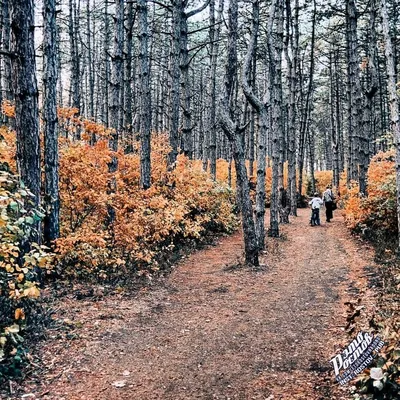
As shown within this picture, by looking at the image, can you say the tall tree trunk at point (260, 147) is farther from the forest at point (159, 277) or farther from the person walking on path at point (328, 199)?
the person walking on path at point (328, 199)

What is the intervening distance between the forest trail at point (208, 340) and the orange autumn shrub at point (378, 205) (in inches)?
123

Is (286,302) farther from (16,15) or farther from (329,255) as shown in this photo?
(16,15)

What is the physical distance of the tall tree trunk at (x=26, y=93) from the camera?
636cm

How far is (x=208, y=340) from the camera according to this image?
19.9 ft

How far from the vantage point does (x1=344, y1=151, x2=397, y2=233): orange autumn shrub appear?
12172 millimetres

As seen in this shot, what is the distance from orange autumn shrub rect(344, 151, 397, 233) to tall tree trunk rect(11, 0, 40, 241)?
30.4ft

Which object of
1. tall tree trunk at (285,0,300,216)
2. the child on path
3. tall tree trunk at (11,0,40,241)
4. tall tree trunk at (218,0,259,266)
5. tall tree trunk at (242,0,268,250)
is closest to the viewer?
tall tree trunk at (11,0,40,241)

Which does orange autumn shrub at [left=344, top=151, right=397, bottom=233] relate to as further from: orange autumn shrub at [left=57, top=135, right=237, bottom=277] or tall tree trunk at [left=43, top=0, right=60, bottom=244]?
tall tree trunk at [left=43, top=0, right=60, bottom=244]

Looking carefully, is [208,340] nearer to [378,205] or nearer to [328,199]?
[378,205]

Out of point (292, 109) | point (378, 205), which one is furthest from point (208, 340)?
point (292, 109)

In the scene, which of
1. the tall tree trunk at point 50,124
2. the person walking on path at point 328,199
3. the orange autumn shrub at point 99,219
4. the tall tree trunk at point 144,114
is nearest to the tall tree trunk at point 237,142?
the orange autumn shrub at point 99,219

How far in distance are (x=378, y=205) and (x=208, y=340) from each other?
8766mm

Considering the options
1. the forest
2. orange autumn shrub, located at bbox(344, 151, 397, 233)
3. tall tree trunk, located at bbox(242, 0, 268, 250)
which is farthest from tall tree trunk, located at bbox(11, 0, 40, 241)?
orange autumn shrub, located at bbox(344, 151, 397, 233)

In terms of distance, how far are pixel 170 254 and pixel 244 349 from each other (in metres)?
5.77
